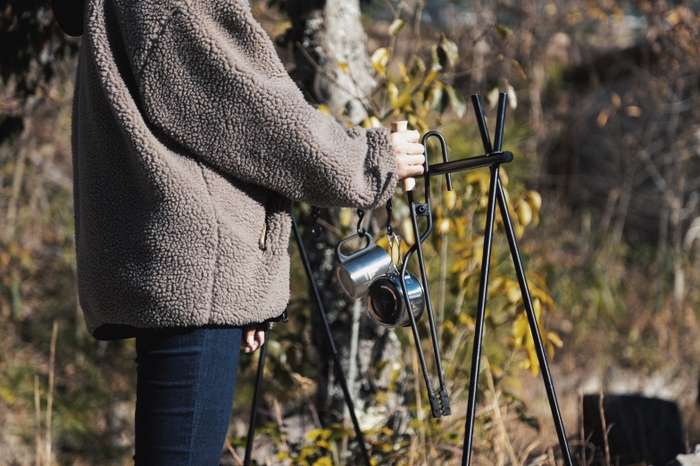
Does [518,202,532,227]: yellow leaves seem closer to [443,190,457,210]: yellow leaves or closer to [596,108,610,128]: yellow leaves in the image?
[443,190,457,210]: yellow leaves

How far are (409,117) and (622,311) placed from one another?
3.69 metres

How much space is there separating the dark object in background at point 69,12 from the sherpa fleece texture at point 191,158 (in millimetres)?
125

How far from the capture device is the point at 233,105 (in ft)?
4.49

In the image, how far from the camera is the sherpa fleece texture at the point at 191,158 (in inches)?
53.2

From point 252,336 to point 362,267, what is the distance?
301mm

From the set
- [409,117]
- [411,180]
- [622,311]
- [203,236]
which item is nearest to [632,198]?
[622,311]

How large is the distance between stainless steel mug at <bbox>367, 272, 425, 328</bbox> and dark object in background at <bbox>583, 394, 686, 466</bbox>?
1.52m

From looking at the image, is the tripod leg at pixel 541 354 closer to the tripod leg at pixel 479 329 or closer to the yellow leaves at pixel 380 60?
the tripod leg at pixel 479 329

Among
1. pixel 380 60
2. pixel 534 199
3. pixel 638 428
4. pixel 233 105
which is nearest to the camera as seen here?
pixel 233 105

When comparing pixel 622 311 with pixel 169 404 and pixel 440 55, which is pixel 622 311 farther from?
pixel 169 404

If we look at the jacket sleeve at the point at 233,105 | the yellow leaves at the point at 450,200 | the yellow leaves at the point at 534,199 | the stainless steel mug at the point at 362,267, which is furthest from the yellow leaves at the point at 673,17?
the jacket sleeve at the point at 233,105

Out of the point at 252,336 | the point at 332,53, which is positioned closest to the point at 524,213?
the point at 332,53

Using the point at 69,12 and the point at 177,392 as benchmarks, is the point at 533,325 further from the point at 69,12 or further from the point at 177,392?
the point at 69,12

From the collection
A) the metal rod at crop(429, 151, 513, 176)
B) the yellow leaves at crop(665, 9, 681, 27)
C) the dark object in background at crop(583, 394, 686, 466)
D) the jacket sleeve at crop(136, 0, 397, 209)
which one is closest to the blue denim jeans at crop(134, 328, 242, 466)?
the jacket sleeve at crop(136, 0, 397, 209)
